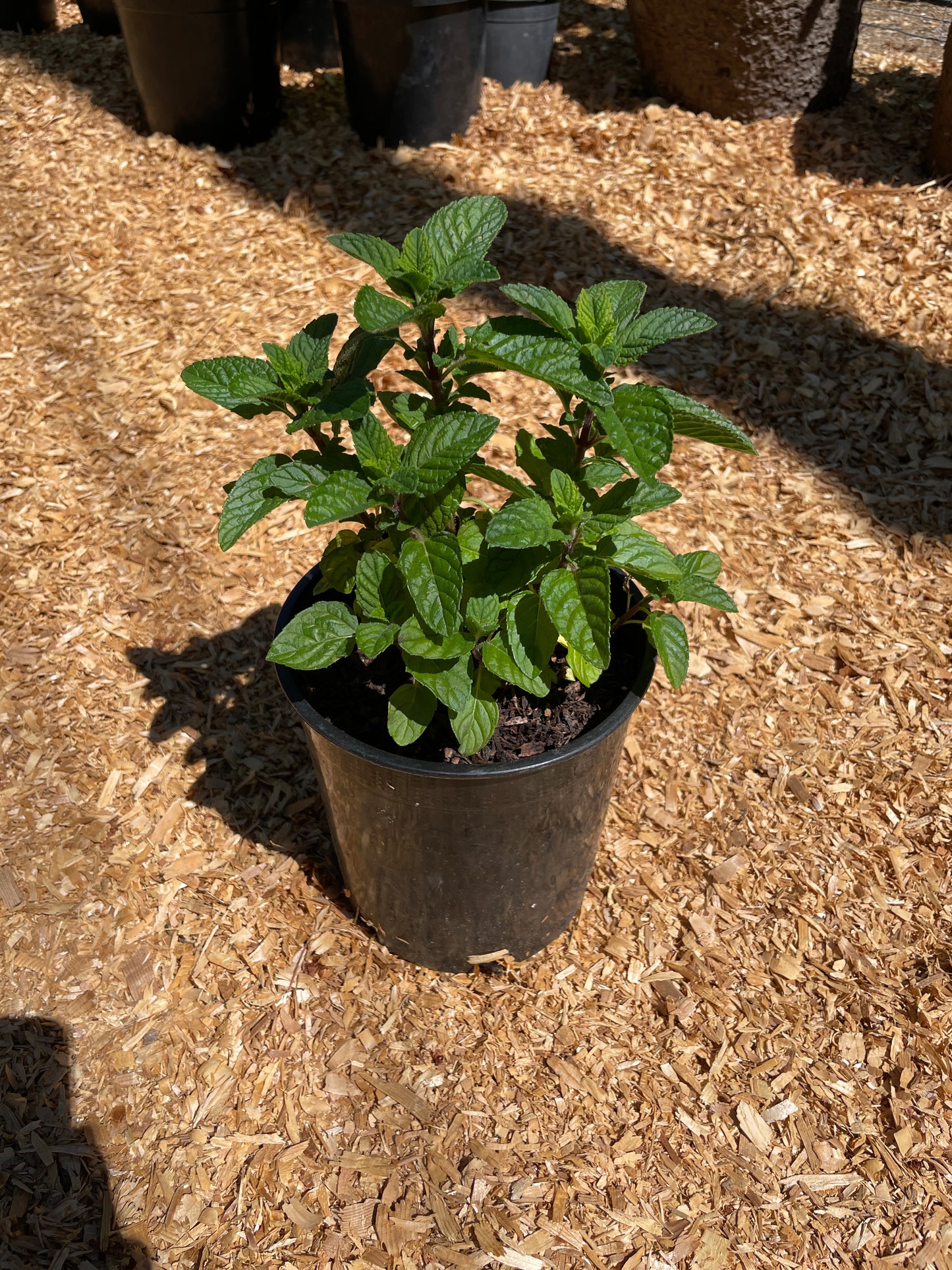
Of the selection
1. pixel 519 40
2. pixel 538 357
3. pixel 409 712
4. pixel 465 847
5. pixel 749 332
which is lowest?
pixel 465 847

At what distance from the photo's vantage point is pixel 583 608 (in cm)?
129

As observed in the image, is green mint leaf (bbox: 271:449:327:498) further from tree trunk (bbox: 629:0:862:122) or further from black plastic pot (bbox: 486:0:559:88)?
black plastic pot (bbox: 486:0:559:88)

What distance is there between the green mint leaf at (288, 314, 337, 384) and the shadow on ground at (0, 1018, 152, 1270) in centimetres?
134

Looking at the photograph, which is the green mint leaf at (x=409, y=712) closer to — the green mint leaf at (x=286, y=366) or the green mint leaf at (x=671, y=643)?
the green mint leaf at (x=671, y=643)

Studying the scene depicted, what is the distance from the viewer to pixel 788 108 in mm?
4145

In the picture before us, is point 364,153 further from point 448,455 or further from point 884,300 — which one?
point 448,455

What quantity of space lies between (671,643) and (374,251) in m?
0.69

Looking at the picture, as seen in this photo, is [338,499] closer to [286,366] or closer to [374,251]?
[286,366]

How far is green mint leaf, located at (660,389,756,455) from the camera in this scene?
4.12 feet

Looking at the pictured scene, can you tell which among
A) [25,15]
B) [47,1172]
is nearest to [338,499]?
[47,1172]

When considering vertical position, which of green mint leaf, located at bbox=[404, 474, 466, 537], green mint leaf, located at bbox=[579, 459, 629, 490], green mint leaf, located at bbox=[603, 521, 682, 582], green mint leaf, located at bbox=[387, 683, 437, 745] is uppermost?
green mint leaf, located at bbox=[579, 459, 629, 490]

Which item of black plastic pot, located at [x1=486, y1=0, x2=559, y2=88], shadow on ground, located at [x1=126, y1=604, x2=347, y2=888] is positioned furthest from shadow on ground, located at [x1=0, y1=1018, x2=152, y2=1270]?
black plastic pot, located at [x1=486, y1=0, x2=559, y2=88]

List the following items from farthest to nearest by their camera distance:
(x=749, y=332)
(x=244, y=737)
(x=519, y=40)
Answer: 1. (x=519, y=40)
2. (x=749, y=332)
3. (x=244, y=737)

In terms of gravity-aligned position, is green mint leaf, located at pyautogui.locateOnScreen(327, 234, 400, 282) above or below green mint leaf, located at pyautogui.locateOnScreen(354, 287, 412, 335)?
→ above
